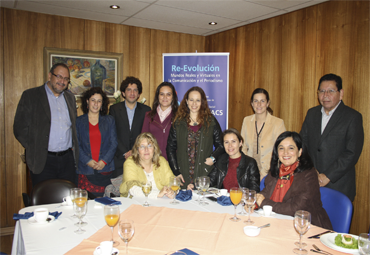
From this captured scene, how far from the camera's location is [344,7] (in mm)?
3402

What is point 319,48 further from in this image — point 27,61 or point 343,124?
point 27,61

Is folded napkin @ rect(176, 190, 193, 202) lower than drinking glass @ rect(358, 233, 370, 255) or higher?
lower

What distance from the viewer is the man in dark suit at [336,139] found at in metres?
2.78

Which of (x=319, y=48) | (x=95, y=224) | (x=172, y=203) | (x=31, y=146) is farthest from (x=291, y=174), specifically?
(x=31, y=146)

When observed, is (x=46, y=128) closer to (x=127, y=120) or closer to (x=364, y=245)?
(x=127, y=120)

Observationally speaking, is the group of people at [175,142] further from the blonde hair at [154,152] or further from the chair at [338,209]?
the chair at [338,209]

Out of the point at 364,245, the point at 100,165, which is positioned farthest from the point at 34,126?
the point at 364,245

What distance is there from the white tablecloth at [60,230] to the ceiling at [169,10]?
9.09 feet

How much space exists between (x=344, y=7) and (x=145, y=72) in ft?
10.8

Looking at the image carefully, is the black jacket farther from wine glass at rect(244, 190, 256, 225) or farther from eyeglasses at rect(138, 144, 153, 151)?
wine glass at rect(244, 190, 256, 225)

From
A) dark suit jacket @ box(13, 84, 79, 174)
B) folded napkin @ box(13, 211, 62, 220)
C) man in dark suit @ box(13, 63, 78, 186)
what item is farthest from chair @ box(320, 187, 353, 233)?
dark suit jacket @ box(13, 84, 79, 174)

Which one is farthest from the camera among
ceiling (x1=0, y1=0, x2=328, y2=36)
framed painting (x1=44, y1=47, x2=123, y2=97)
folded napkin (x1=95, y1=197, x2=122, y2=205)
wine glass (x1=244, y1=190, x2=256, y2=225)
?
framed painting (x1=44, y1=47, x2=123, y2=97)

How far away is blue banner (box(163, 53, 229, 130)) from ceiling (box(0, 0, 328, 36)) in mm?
631

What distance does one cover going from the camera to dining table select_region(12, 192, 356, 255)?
1.42 meters
